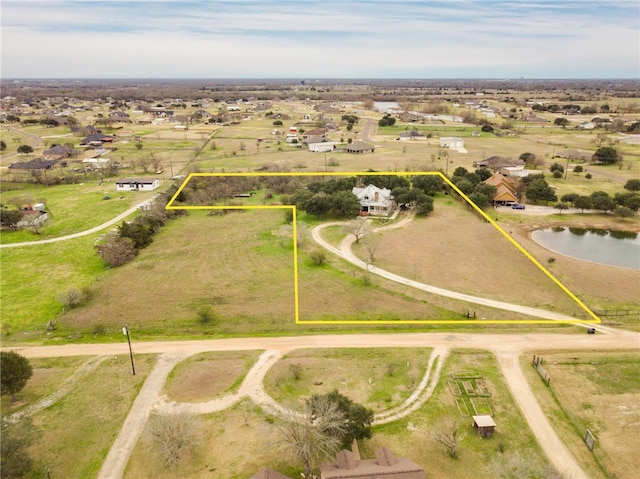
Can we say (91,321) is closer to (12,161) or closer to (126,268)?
(126,268)

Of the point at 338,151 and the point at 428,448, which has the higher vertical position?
the point at 338,151

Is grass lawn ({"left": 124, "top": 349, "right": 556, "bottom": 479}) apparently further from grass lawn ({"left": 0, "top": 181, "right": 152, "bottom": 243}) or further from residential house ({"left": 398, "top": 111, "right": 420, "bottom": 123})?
residential house ({"left": 398, "top": 111, "right": 420, "bottom": 123})

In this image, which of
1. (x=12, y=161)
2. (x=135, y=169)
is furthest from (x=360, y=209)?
(x=12, y=161)

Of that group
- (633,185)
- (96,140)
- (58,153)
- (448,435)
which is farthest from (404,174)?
(96,140)

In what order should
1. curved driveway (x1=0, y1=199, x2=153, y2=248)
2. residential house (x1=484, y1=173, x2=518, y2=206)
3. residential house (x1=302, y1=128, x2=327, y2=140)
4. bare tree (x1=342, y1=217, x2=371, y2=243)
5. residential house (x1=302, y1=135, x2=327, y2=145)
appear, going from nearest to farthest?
1. bare tree (x1=342, y1=217, x2=371, y2=243)
2. curved driveway (x1=0, y1=199, x2=153, y2=248)
3. residential house (x1=484, y1=173, x2=518, y2=206)
4. residential house (x1=302, y1=135, x2=327, y2=145)
5. residential house (x1=302, y1=128, x2=327, y2=140)

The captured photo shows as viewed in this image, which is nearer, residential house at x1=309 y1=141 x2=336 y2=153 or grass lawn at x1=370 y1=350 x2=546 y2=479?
grass lawn at x1=370 y1=350 x2=546 y2=479

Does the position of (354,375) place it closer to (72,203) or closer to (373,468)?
(373,468)

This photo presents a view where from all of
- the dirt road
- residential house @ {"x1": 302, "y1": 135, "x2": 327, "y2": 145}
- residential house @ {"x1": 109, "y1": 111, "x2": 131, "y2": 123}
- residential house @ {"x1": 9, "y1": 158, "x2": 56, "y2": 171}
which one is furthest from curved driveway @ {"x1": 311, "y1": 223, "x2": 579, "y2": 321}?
residential house @ {"x1": 109, "y1": 111, "x2": 131, "y2": 123}
